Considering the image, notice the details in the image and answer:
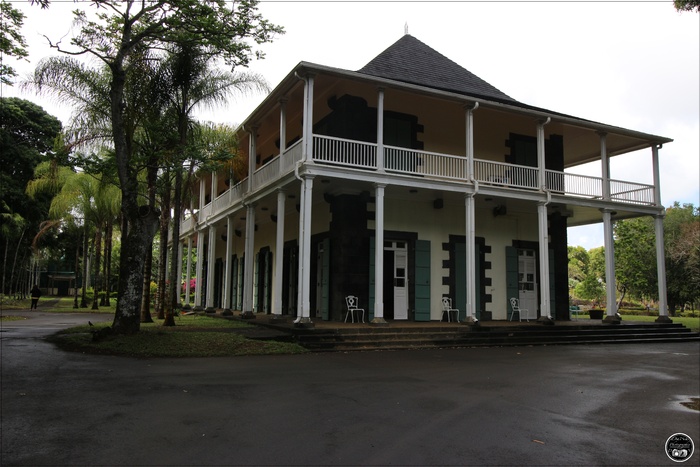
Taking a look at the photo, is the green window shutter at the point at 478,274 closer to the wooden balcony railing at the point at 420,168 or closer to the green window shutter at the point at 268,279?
the wooden balcony railing at the point at 420,168

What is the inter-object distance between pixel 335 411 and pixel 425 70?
13069 mm

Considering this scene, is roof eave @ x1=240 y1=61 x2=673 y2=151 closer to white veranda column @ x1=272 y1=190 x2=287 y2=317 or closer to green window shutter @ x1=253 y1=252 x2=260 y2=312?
white veranda column @ x1=272 y1=190 x2=287 y2=317

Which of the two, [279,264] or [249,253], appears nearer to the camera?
[279,264]

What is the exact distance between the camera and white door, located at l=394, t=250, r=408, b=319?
14953 mm

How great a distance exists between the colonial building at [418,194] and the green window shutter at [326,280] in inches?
1.3

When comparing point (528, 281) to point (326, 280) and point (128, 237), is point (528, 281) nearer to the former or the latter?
point (326, 280)

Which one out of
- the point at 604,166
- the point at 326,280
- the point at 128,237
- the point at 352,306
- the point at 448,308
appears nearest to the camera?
the point at 128,237

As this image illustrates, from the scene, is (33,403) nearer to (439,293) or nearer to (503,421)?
(503,421)

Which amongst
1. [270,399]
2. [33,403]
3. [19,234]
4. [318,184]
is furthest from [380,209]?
[19,234]

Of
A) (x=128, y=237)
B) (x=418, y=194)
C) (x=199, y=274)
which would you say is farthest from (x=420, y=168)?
(x=199, y=274)

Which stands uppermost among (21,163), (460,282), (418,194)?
(21,163)

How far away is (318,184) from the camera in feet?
45.6

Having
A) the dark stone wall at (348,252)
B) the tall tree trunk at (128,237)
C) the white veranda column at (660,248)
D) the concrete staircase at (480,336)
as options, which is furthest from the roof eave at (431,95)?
the concrete staircase at (480,336)

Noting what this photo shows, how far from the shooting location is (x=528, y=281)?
56.1ft
